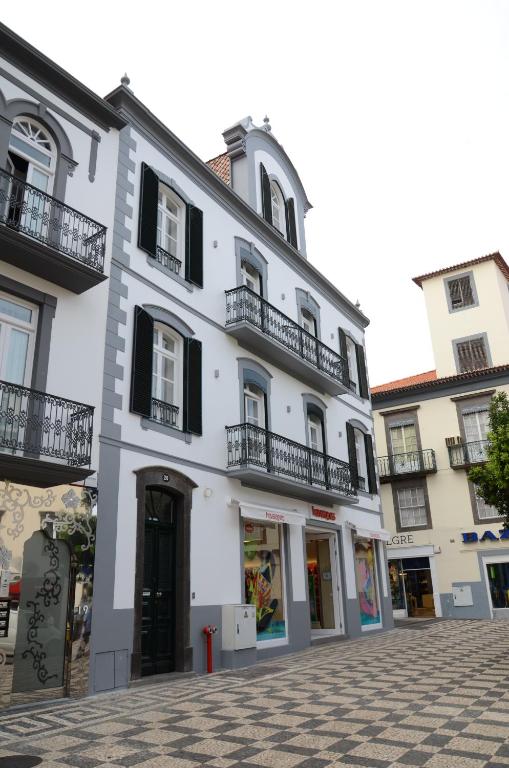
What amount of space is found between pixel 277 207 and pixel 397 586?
16066mm

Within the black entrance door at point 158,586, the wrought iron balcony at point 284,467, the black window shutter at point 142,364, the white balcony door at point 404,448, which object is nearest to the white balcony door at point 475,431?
the white balcony door at point 404,448

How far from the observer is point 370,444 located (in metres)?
20.9

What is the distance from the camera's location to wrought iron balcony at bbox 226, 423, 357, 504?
42.8 ft

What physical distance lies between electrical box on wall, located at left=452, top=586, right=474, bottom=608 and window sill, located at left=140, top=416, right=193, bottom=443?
16.5 m

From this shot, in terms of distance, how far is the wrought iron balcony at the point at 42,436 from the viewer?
27.2 feet

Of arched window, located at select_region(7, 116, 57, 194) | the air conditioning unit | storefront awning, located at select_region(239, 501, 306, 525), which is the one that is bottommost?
storefront awning, located at select_region(239, 501, 306, 525)

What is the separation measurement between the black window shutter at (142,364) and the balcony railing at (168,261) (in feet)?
5.16

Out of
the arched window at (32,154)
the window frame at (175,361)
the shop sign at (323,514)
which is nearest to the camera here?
the arched window at (32,154)

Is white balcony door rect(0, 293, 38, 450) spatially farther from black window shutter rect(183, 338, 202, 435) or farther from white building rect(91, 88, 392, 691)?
black window shutter rect(183, 338, 202, 435)

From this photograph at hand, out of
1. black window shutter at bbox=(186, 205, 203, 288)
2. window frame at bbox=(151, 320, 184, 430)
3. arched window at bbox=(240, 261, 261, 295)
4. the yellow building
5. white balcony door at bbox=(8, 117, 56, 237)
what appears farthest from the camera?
the yellow building

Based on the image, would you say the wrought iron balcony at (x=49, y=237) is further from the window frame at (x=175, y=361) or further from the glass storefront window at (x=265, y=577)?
the glass storefront window at (x=265, y=577)

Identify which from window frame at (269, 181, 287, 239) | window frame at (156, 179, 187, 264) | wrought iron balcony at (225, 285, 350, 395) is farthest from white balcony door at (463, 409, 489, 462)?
window frame at (156, 179, 187, 264)

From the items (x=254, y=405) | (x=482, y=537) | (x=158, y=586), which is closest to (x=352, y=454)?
(x=254, y=405)

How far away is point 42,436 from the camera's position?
880cm
